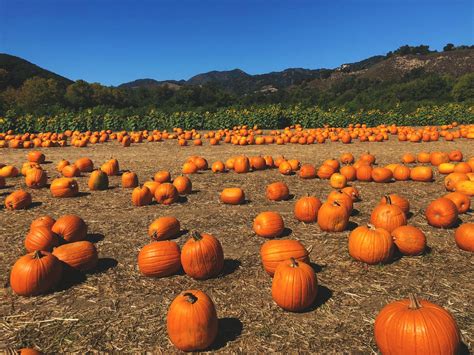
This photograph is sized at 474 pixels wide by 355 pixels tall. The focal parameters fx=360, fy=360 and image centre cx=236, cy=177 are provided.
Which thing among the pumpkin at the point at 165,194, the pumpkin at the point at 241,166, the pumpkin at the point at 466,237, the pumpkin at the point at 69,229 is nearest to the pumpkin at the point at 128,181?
the pumpkin at the point at 165,194

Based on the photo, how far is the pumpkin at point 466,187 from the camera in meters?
8.61

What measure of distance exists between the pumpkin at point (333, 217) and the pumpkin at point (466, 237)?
68.8 inches

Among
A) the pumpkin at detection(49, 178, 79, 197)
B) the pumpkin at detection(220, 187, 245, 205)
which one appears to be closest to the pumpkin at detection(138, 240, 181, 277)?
the pumpkin at detection(220, 187, 245, 205)

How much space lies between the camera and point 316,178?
11.3m

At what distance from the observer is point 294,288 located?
4.12 meters

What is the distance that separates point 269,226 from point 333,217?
115 cm

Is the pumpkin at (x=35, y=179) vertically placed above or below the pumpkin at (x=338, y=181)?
above

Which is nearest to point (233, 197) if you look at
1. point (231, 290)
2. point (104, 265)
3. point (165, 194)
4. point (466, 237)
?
point (165, 194)

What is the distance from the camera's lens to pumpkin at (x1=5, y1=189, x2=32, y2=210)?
27.0ft

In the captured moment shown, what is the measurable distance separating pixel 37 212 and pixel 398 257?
756 cm

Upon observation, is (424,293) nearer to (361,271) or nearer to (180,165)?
(361,271)

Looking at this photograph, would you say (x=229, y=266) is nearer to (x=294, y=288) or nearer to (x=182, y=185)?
(x=294, y=288)

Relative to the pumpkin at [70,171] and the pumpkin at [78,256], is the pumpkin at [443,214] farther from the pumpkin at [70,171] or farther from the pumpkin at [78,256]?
the pumpkin at [70,171]

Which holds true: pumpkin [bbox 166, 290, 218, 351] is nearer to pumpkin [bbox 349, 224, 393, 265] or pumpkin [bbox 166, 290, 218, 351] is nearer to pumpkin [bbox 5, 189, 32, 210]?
pumpkin [bbox 349, 224, 393, 265]
